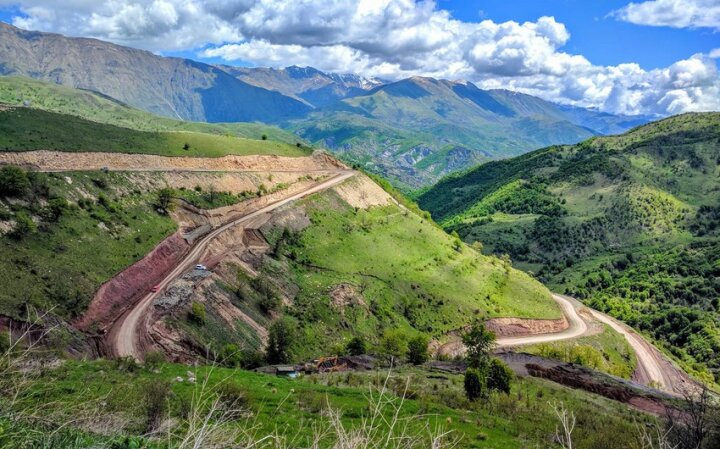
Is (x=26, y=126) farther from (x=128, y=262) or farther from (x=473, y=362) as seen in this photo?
(x=473, y=362)

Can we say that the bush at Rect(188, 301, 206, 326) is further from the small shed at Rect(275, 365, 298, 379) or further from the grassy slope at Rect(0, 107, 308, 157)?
the grassy slope at Rect(0, 107, 308, 157)

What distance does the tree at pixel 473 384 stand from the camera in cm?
4069

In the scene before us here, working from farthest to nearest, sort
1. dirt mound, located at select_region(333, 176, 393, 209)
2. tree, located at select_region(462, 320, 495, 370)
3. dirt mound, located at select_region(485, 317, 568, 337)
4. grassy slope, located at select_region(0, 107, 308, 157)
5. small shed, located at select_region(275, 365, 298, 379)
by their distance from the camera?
dirt mound, located at select_region(333, 176, 393, 209) < dirt mound, located at select_region(485, 317, 568, 337) < grassy slope, located at select_region(0, 107, 308, 157) < tree, located at select_region(462, 320, 495, 370) < small shed, located at select_region(275, 365, 298, 379)

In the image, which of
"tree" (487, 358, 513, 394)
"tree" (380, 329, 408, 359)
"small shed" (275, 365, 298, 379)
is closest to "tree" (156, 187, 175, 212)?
"small shed" (275, 365, 298, 379)

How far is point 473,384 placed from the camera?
40.8m

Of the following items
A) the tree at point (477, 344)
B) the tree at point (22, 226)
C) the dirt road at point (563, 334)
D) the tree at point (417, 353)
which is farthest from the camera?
the dirt road at point (563, 334)

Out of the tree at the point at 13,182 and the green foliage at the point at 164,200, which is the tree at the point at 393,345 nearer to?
the green foliage at the point at 164,200

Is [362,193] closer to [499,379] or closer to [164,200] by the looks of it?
[164,200]

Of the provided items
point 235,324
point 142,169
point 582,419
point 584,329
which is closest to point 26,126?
point 142,169

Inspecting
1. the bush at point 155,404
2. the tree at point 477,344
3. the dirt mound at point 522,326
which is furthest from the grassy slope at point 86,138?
the dirt mound at point 522,326

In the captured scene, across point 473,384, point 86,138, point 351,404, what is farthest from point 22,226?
point 473,384

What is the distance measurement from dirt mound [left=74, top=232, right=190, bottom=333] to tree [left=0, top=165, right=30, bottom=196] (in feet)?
48.5

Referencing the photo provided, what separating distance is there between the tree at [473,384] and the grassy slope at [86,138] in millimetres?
67581

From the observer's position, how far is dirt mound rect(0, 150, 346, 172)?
68.4 meters
